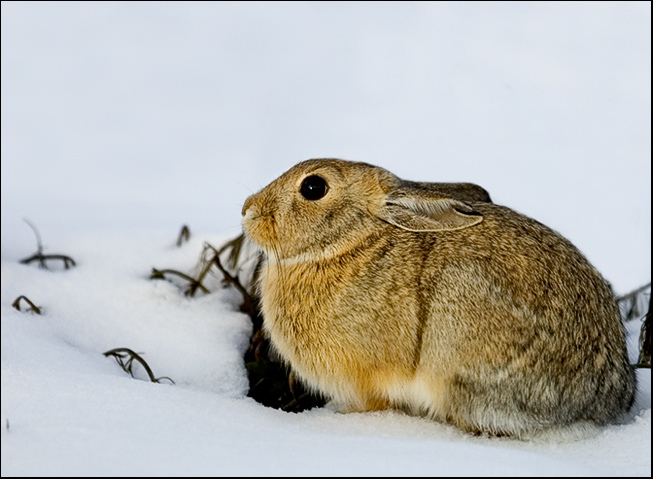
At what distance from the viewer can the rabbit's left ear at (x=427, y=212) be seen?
433 centimetres

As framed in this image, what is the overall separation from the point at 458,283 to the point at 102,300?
2551 mm

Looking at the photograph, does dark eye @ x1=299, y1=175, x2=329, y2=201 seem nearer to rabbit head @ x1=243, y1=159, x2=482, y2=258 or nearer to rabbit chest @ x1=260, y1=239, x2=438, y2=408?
rabbit head @ x1=243, y1=159, x2=482, y2=258

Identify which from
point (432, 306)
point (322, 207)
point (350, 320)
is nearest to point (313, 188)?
point (322, 207)

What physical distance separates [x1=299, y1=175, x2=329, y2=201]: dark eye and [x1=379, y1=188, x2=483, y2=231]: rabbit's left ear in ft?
1.20

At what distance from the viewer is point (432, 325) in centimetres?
421

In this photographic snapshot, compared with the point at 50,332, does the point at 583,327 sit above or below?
above

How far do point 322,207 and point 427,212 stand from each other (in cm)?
58

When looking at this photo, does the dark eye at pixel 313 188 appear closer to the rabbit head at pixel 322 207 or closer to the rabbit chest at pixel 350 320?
the rabbit head at pixel 322 207

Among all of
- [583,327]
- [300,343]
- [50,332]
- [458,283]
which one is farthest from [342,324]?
[50,332]

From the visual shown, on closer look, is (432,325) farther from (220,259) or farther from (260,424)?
(220,259)

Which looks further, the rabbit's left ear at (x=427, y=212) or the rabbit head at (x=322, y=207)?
the rabbit head at (x=322, y=207)

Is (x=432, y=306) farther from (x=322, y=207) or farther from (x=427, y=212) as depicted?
(x=322, y=207)

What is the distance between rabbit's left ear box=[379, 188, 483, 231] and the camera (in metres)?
4.33

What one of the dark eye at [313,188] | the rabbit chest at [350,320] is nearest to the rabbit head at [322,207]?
the dark eye at [313,188]
